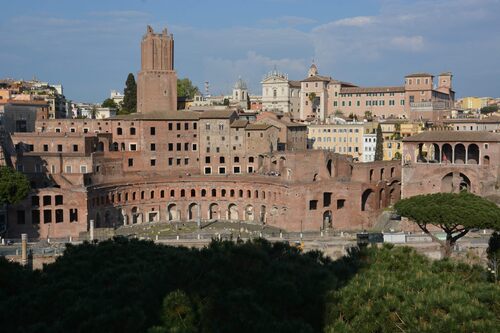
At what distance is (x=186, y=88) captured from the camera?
107562mm

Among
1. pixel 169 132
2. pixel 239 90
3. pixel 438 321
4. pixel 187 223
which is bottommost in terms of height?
pixel 187 223

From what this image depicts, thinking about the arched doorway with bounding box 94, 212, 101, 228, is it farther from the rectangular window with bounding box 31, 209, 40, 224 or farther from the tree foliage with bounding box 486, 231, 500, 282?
the tree foliage with bounding box 486, 231, 500, 282

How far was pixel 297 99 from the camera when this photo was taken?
100 meters

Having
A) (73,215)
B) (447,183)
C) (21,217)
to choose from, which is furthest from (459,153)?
(21,217)

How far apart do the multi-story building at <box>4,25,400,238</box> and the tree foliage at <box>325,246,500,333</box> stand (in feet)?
119

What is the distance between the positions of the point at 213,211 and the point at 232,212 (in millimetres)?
1936

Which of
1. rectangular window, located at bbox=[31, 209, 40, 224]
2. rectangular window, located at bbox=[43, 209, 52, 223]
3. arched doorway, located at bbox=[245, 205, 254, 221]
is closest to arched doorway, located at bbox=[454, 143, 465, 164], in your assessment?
arched doorway, located at bbox=[245, 205, 254, 221]

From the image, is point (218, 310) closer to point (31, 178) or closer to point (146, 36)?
point (31, 178)

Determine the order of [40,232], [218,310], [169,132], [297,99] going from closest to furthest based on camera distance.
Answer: [218,310] < [40,232] < [169,132] < [297,99]

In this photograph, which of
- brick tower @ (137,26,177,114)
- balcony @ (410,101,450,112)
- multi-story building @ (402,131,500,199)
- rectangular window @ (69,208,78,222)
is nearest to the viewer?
multi-story building @ (402,131,500,199)

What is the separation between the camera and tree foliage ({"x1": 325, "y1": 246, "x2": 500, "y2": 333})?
15.2 m

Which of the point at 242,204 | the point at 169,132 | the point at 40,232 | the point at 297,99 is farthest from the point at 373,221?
the point at 297,99

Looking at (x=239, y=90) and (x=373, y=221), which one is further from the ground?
(x=239, y=90)

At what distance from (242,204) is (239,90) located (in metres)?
46.5
